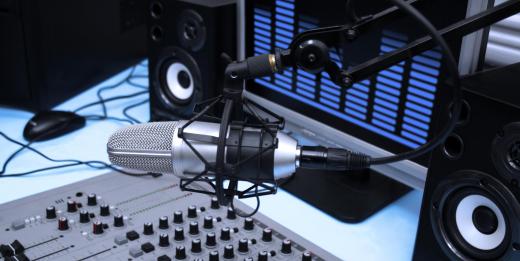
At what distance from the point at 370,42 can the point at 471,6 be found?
166 mm

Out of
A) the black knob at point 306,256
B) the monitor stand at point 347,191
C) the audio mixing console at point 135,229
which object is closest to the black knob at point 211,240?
the audio mixing console at point 135,229

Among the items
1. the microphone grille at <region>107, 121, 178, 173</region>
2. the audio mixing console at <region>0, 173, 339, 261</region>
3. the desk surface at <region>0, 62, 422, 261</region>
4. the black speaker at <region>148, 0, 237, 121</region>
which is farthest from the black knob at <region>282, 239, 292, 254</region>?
the black speaker at <region>148, 0, 237, 121</region>

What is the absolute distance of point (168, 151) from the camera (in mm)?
529

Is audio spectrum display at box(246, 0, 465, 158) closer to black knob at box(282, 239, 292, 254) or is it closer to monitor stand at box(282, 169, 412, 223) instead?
monitor stand at box(282, 169, 412, 223)

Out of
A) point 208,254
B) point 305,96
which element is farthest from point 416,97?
point 208,254

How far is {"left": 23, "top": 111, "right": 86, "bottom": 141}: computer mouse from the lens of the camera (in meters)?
1.02

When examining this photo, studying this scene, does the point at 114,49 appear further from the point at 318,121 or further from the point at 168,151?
the point at 168,151

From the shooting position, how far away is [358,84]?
0.83m

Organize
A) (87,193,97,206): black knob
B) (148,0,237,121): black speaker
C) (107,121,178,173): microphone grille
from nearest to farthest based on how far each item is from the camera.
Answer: (107,121,178,173): microphone grille
(87,193,97,206): black knob
(148,0,237,121): black speaker

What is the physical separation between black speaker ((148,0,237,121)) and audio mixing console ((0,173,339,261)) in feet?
0.76

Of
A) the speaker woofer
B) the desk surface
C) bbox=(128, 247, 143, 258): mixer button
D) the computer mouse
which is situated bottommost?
the desk surface

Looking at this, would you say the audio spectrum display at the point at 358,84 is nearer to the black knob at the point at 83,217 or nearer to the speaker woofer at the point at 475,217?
the speaker woofer at the point at 475,217

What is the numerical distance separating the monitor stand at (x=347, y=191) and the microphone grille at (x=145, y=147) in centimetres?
37

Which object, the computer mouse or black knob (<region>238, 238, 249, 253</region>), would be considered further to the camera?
the computer mouse
